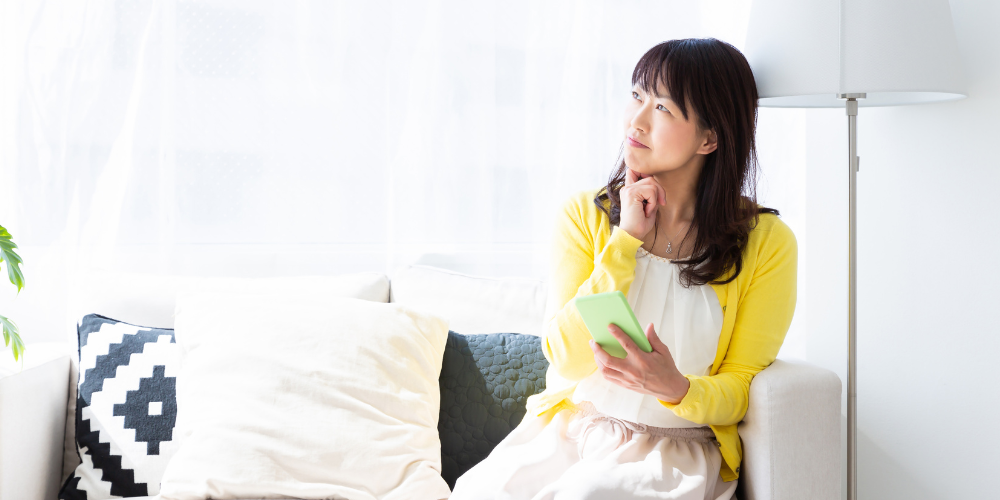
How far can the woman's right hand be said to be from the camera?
3.99ft

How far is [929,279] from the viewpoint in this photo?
160 cm

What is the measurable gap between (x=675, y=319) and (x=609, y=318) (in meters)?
0.28

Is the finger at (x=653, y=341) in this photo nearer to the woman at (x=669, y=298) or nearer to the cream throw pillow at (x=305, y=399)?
the woman at (x=669, y=298)

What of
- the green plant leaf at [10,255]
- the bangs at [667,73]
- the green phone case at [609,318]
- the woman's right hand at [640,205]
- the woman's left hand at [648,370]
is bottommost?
the woman's left hand at [648,370]

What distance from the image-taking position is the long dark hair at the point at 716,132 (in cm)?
124

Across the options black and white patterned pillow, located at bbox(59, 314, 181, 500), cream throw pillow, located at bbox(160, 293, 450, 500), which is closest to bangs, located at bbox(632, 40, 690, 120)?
cream throw pillow, located at bbox(160, 293, 450, 500)

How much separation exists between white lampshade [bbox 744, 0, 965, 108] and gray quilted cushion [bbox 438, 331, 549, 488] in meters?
0.77

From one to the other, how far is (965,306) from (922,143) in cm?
39

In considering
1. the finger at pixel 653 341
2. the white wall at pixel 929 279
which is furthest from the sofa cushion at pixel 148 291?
the white wall at pixel 929 279

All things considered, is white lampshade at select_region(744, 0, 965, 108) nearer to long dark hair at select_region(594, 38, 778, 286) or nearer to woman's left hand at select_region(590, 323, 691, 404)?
long dark hair at select_region(594, 38, 778, 286)

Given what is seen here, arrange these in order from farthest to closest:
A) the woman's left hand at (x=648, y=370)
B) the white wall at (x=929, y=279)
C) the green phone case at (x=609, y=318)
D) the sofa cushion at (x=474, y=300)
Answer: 1. the sofa cushion at (x=474, y=300)
2. the white wall at (x=929, y=279)
3. the woman's left hand at (x=648, y=370)
4. the green phone case at (x=609, y=318)

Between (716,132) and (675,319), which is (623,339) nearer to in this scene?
(675,319)

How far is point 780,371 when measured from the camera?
47.0 inches

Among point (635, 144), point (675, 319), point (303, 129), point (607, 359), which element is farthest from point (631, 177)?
point (303, 129)
